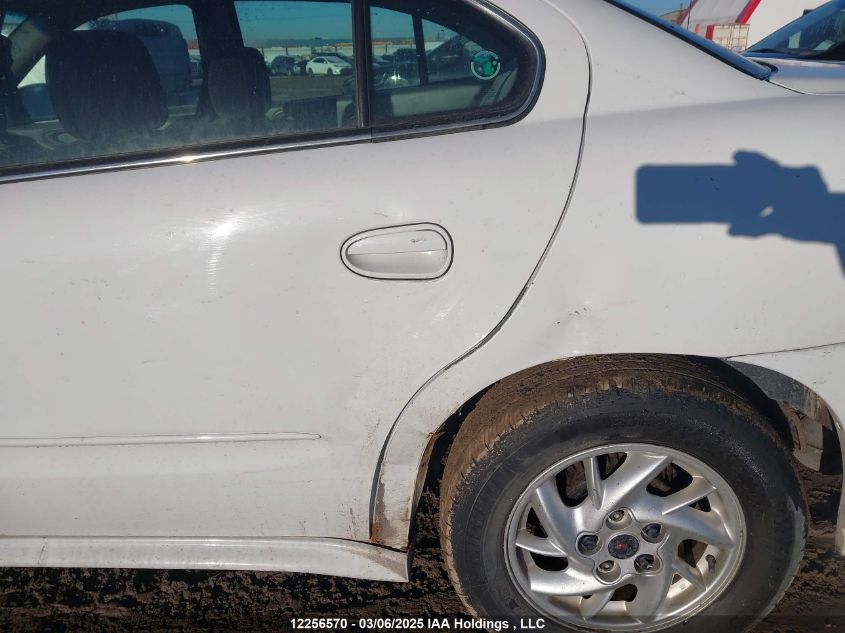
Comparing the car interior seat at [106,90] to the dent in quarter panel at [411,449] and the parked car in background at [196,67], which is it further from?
the dent in quarter panel at [411,449]

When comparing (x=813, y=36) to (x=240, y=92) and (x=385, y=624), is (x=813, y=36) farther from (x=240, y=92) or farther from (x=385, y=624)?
(x=385, y=624)

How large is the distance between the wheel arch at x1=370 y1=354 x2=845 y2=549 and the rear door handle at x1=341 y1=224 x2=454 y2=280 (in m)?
0.34

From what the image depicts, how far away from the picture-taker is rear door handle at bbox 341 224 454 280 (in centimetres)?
162

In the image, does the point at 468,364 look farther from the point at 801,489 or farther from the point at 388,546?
the point at 801,489

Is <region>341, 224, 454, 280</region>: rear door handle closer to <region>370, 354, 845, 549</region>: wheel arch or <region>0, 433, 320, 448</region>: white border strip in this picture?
<region>370, 354, 845, 549</region>: wheel arch

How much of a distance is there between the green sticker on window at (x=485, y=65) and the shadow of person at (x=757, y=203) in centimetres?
47

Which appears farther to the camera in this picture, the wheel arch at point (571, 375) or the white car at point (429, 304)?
the wheel arch at point (571, 375)

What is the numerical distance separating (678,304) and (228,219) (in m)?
1.06

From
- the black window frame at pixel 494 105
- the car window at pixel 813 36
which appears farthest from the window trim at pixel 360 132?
the car window at pixel 813 36

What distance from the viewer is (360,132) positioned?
172cm

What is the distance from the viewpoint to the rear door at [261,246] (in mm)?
1633

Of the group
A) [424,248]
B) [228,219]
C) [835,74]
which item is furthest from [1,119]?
[835,74]

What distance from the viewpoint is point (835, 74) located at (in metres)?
1.88

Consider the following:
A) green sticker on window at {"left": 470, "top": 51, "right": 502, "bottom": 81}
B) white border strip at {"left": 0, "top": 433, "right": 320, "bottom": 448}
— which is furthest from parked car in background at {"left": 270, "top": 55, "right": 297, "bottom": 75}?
white border strip at {"left": 0, "top": 433, "right": 320, "bottom": 448}
